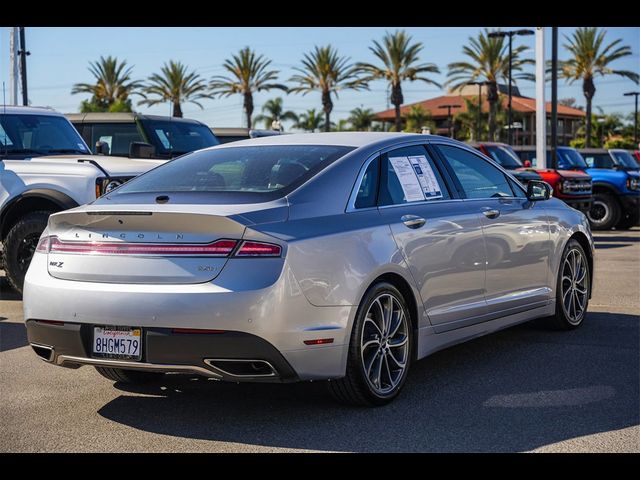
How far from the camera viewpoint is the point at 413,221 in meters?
6.15

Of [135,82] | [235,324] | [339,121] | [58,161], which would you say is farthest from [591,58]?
[235,324]

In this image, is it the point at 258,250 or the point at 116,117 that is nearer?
the point at 258,250

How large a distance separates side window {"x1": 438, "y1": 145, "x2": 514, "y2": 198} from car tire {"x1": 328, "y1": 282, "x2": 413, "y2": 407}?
1455 mm

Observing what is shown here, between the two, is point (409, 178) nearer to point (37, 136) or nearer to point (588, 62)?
point (37, 136)

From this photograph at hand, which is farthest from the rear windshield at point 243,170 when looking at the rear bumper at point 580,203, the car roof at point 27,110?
the rear bumper at point 580,203

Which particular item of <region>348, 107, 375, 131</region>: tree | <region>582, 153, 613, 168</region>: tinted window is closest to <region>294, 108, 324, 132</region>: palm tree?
<region>348, 107, 375, 131</region>: tree

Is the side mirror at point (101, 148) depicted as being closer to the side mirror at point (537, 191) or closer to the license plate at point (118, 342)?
the side mirror at point (537, 191)

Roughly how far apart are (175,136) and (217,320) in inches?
406

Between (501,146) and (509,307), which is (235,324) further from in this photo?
(501,146)

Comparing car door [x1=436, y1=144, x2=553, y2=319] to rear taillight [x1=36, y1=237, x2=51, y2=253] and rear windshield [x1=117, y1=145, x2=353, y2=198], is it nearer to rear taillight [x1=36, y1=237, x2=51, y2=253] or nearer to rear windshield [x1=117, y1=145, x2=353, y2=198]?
rear windshield [x1=117, y1=145, x2=353, y2=198]

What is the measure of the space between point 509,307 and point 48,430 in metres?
3.47

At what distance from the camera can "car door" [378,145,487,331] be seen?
611cm

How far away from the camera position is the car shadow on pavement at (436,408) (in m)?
5.09

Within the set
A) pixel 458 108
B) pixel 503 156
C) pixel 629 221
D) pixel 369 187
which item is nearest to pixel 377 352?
pixel 369 187
